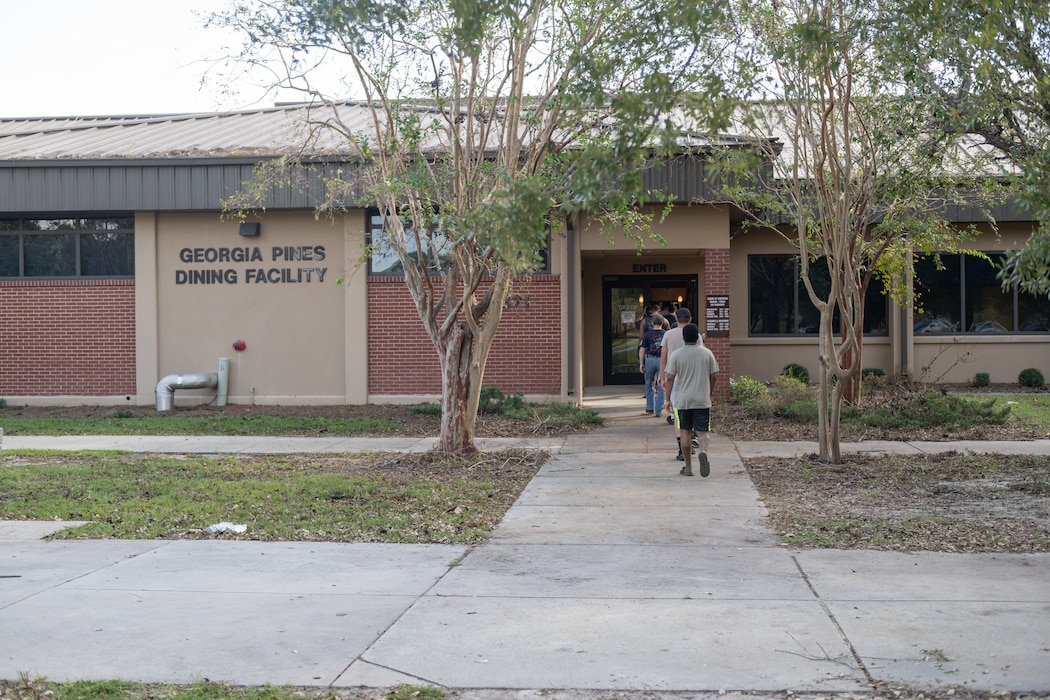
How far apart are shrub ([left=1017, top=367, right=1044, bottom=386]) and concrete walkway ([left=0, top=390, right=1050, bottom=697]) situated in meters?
13.8

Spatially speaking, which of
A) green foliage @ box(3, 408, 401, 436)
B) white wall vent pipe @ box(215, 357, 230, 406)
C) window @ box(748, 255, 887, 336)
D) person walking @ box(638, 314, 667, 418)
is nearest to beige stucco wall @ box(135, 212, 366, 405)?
white wall vent pipe @ box(215, 357, 230, 406)

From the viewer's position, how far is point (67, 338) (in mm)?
19000

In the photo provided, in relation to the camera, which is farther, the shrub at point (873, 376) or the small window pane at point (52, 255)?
the shrub at point (873, 376)

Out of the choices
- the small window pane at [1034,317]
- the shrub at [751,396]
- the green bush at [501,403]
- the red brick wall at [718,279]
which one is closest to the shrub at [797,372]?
the shrub at [751,396]

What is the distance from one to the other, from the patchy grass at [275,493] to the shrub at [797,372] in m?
9.19

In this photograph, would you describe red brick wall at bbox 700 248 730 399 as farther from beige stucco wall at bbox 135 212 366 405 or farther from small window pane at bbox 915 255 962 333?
beige stucco wall at bbox 135 212 366 405

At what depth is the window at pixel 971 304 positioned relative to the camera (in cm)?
2133

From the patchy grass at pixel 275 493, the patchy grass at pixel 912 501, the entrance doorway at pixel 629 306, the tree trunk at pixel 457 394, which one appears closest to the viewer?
the patchy grass at pixel 912 501

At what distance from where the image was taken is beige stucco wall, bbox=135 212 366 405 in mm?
18672

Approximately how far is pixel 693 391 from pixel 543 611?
540 centimetres

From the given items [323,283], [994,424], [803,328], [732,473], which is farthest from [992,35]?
[803,328]

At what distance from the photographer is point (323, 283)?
18688mm

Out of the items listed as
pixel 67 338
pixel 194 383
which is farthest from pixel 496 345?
pixel 67 338

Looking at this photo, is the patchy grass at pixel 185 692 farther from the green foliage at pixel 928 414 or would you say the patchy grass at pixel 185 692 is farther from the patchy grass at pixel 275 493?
the green foliage at pixel 928 414
